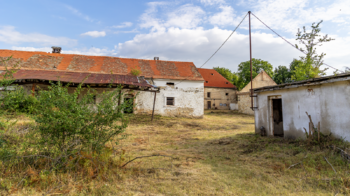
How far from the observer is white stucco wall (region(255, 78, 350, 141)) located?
217 inches

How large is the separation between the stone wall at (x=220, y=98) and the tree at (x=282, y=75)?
1452 cm

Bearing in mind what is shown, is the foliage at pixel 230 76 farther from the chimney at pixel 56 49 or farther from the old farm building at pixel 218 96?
the chimney at pixel 56 49

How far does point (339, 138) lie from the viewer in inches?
219

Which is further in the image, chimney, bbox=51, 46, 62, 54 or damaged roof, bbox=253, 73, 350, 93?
chimney, bbox=51, 46, 62, 54

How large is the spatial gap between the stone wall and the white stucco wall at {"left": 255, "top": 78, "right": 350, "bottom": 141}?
22409 millimetres

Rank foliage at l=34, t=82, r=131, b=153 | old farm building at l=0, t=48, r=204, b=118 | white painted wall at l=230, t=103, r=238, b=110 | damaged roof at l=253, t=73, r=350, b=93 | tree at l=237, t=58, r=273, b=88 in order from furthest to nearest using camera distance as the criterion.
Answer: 1. tree at l=237, t=58, r=273, b=88
2. white painted wall at l=230, t=103, r=238, b=110
3. old farm building at l=0, t=48, r=204, b=118
4. damaged roof at l=253, t=73, r=350, b=93
5. foliage at l=34, t=82, r=131, b=153

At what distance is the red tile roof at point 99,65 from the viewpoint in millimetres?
17267

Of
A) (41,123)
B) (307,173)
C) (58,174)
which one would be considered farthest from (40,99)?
(307,173)

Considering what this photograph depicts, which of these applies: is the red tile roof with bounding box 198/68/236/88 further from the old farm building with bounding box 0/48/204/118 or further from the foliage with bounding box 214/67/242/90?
the old farm building with bounding box 0/48/204/118

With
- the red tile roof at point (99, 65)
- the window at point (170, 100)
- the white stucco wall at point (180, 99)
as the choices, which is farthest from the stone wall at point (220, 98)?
the window at point (170, 100)

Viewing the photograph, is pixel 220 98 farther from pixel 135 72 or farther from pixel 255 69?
pixel 135 72

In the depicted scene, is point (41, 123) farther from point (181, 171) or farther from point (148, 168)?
point (181, 171)

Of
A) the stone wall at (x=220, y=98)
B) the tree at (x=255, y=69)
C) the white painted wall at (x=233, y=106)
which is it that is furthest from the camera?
the tree at (x=255, y=69)

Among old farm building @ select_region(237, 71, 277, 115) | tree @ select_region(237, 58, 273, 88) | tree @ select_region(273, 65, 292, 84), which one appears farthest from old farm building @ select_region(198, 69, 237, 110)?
tree @ select_region(273, 65, 292, 84)
